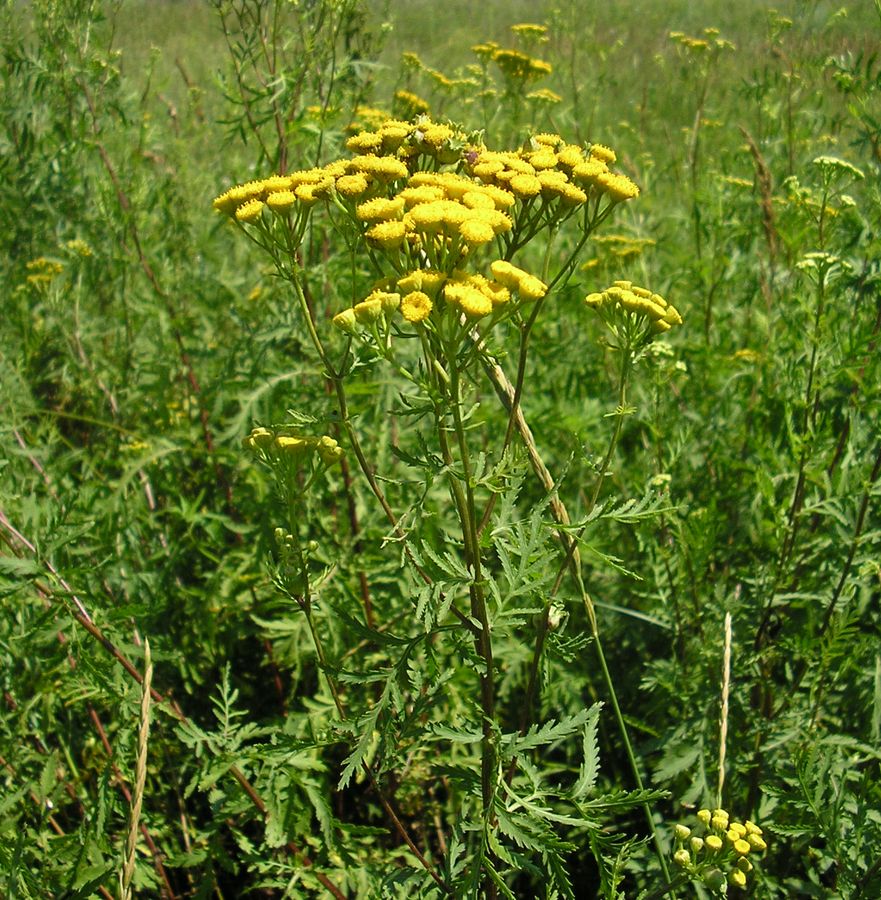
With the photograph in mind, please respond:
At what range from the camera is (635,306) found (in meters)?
1.87

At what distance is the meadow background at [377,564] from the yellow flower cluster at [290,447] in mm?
246

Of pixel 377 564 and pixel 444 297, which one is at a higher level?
pixel 444 297

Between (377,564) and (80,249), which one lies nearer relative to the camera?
(377,564)

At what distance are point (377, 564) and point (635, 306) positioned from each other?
1.51 metres

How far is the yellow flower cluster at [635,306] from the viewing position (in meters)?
1.86

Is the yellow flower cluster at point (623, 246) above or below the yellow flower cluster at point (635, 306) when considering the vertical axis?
below

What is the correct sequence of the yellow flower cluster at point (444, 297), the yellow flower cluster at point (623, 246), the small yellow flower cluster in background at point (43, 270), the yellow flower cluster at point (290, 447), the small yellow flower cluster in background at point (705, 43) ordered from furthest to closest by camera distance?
the small yellow flower cluster in background at point (705, 43) < the small yellow flower cluster in background at point (43, 270) < the yellow flower cluster at point (623, 246) < the yellow flower cluster at point (290, 447) < the yellow flower cluster at point (444, 297)

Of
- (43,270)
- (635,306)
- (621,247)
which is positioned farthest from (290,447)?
(43,270)

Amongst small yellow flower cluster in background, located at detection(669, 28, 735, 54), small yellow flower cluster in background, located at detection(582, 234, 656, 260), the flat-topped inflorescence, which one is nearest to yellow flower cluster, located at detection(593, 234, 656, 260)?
small yellow flower cluster in background, located at detection(582, 234, 656, 260)

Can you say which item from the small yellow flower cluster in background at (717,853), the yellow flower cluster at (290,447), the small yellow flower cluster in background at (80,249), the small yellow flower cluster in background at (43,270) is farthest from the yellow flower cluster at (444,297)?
the small yellow flower cluster in background at (80,249)

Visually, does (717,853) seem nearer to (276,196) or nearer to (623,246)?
(276,196)

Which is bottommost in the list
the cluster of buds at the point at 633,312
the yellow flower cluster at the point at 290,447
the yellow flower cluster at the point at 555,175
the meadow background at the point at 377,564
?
the meadow background at the point at 377,564

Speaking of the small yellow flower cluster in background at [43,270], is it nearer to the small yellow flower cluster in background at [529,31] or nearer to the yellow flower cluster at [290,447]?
the yellow flower cluster at [290,447]

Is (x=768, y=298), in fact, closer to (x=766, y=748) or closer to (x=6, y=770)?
(x=766, y=748)
